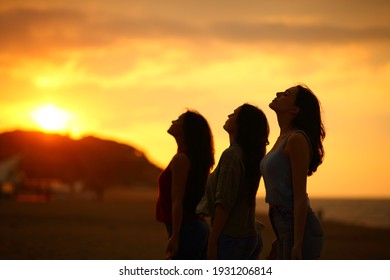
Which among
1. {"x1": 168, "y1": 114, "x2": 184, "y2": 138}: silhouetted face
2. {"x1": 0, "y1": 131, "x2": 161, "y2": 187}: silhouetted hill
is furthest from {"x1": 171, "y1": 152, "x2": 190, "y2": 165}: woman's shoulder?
{"x1": 0, "y1": 131, "x2": 161, "y2": 187}: silhouetted hill

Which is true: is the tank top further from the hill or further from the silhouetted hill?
the silhouetted hill

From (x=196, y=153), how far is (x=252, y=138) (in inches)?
19.2

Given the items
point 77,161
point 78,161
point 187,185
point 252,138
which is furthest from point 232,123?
point 78,161

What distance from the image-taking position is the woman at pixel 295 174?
3.70 metres

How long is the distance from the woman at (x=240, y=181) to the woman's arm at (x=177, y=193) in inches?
10.4

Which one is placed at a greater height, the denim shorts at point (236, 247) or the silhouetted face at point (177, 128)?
the silhouetted face at point (177, 128)

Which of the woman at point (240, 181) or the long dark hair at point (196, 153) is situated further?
the long dark hair at point (196, 153)

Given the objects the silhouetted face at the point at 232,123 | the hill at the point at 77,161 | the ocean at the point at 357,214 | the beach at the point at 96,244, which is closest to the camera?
the silhouetted face at the point at 232,123

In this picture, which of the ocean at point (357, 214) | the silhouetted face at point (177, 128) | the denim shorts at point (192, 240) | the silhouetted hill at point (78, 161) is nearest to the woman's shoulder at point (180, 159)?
the silhouetted face at point (177, 128)

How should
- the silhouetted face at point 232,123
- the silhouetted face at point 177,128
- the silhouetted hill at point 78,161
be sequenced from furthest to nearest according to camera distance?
the silhouetted hill at point 78,161, the silhouetted face at point 177,128, the silhouetted face at point 232,123

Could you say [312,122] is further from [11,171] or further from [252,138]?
[11,171]

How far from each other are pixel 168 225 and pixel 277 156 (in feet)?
3.86

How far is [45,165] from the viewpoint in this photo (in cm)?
7912

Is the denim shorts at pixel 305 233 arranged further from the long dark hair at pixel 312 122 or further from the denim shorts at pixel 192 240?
the denim shorts at pixel 192 240
